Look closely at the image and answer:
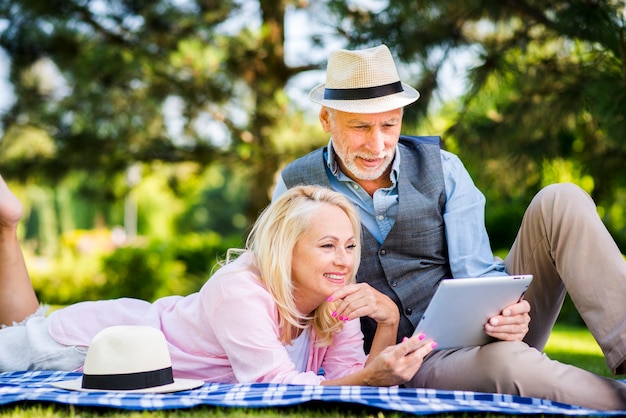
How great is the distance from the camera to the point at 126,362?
3.06 metres

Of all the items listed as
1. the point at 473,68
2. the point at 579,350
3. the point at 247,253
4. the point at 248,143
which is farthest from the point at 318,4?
the point at 247,253

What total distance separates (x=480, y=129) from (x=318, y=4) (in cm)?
393

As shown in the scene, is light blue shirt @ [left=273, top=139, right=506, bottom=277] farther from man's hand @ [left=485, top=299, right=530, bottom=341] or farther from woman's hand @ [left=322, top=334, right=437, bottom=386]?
woman's hand @ [left=322, top=334, right=437, bottom=386]

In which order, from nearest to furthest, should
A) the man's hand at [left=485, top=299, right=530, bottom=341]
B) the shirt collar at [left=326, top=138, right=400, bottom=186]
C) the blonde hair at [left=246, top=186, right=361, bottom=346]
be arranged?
the man's hand at [left=485, top=299, right=530, bottom=341] → the blonde hair at [left=246, top=186, right=361, bottom=346] → the shirt collar at [left=326, top=138, right=400, bottom=186]

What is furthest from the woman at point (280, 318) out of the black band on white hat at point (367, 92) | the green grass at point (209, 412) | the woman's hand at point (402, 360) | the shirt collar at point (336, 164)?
the black band on white hat at point (367, 92)

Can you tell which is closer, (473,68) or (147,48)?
(473,68)

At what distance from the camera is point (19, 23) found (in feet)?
32.0

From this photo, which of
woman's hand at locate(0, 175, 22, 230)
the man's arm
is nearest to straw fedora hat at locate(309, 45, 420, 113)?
the man's arm

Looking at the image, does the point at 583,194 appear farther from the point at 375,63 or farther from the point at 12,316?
the point at 12,316

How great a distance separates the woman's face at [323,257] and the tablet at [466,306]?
48 centimetres

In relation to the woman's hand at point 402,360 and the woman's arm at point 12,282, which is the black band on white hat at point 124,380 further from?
the woman's arm at point 12,282

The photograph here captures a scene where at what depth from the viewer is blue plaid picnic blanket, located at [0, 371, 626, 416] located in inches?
110

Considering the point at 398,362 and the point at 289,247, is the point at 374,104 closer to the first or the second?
the point at 289,247

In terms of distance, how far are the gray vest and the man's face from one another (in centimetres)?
16
